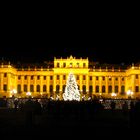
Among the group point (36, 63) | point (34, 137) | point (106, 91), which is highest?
point (36, 63)

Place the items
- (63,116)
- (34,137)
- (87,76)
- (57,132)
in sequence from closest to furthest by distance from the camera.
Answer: (34,137)
(57,132)
(63,116)
(87,76)

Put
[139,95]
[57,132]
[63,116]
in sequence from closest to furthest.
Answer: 1. [57,132]
2. [63,116]
3. [139,95]

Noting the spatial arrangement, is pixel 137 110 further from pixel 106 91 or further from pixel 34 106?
pixel 106 91

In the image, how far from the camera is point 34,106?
24.5 metres

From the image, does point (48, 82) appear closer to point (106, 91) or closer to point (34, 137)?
A: point (106, 91)

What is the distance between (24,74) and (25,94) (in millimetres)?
4710

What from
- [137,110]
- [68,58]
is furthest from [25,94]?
[137,110]

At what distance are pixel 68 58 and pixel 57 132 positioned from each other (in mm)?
74907

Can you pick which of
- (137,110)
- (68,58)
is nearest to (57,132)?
(137,110)

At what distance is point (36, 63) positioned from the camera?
96.4 meters

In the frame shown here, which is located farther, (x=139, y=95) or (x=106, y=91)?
(x=106, y=91)

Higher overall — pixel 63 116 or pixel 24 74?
pixel 24 74

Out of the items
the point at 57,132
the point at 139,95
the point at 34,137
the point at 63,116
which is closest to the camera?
the point at 34,137

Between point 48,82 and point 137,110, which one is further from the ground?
point 48,82
